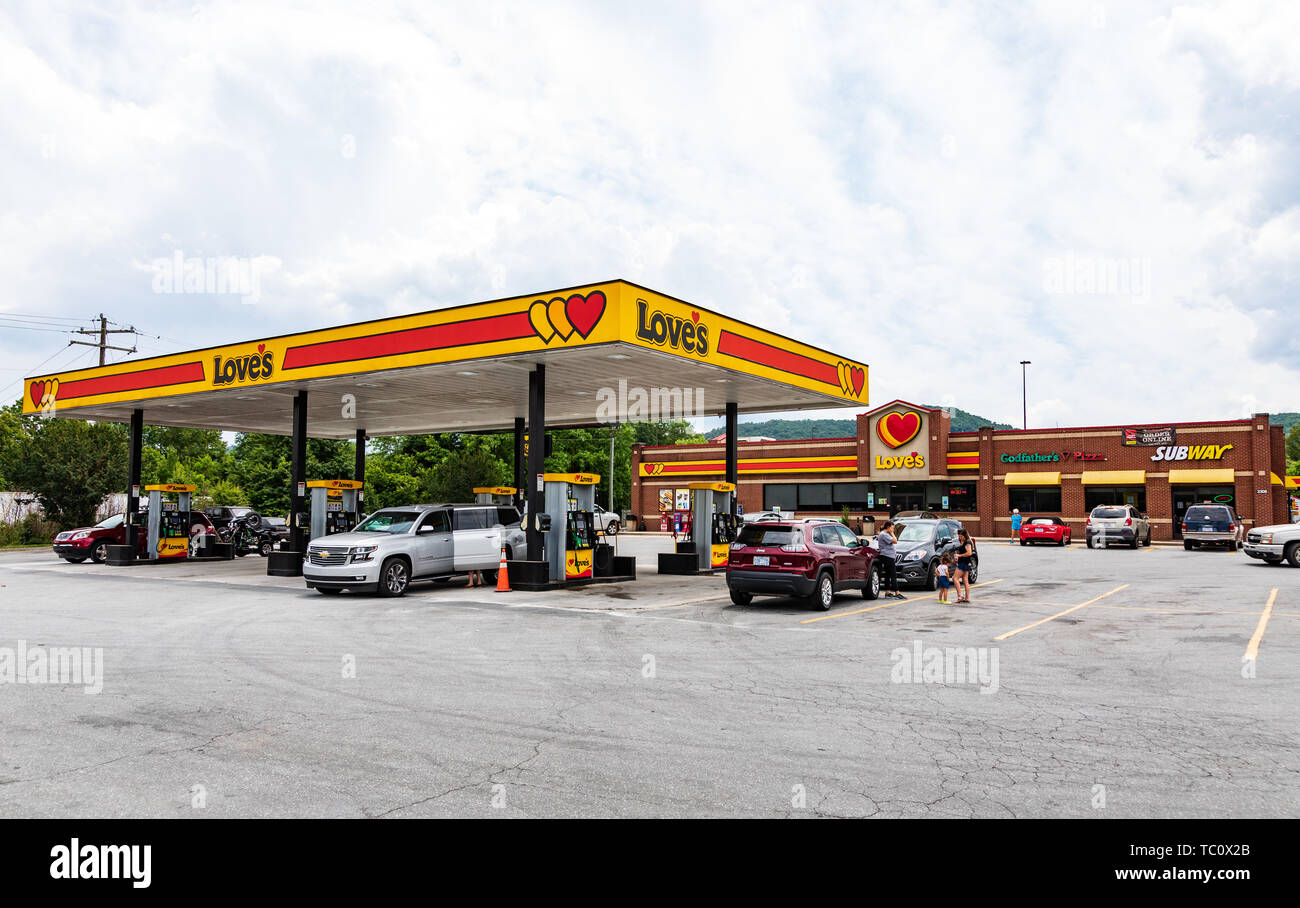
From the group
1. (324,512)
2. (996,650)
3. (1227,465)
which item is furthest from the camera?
(1227,465)

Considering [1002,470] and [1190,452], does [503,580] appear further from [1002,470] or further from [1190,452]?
[1190,452]

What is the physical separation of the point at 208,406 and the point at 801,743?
89.0ft

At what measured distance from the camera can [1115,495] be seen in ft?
159

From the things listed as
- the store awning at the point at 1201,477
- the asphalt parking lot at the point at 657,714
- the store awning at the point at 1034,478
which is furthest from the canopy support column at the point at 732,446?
the store awning at the point at 1201,477

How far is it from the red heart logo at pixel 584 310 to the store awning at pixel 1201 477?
40.6 metres

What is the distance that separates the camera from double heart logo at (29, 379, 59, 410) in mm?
28656

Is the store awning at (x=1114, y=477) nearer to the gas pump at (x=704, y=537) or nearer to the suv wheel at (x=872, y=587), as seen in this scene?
the gas pump at (x=704, y=537)

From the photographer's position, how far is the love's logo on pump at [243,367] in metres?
23.2

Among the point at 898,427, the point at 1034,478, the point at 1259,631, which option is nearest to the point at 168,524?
the point at 1259,631

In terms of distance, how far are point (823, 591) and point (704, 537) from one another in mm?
9572

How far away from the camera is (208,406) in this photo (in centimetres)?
2897
